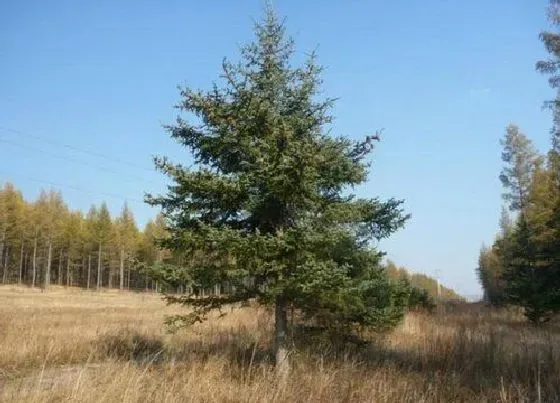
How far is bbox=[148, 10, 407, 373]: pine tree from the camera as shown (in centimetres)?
742

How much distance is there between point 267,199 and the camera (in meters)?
8.02

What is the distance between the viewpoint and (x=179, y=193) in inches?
321

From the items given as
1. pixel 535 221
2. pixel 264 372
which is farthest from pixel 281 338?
pixel 535 221

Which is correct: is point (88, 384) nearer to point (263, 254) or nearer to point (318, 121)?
point (263, 254)

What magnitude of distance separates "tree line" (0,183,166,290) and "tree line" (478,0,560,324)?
43.1 metres

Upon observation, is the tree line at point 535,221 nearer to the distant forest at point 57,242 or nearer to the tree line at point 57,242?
the distant forest at point 57,242

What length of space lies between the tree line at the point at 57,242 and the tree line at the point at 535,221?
4314 centimetres

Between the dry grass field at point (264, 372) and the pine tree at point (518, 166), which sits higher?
the pine tree at point (518, 166)

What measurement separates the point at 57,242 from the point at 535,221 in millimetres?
70758

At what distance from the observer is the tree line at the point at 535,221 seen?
19.9 metres

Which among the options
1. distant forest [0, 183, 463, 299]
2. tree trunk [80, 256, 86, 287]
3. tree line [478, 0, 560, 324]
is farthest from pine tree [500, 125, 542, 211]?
tree trunk [80, 256, 86, 287]

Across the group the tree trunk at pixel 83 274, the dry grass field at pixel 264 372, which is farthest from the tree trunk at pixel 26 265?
the dry grass field at pixel 264 372

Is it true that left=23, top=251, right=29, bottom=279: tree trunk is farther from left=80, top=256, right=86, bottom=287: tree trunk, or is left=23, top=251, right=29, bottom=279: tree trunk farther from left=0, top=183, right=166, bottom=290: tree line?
left=80, top=256, right=86, bottom=287: tree trunk

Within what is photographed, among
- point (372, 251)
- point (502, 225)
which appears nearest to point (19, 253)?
point (502, 225)
